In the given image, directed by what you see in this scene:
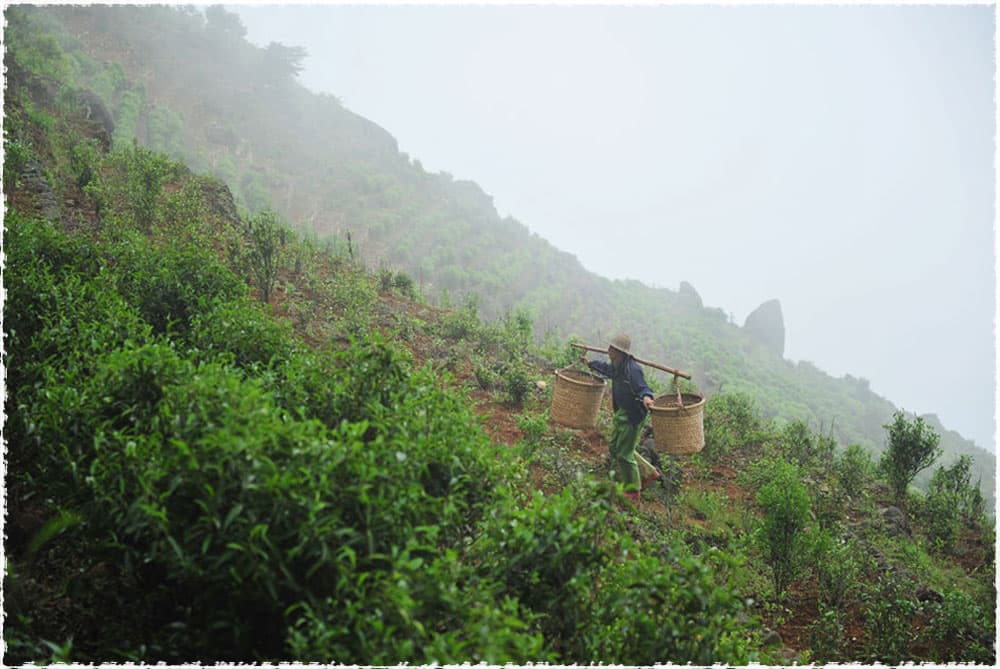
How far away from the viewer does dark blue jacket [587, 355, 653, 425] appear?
19.8ft

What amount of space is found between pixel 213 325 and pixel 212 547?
2306mm

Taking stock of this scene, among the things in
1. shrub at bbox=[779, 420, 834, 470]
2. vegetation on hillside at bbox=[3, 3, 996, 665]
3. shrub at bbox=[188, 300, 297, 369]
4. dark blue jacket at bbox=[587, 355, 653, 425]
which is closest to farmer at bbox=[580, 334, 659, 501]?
dark blue jacket at bbox=[587, 355, 653, 425]

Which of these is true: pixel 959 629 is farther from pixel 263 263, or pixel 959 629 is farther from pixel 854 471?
pixel 263 263

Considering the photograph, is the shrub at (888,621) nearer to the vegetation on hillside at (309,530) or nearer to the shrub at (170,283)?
the vegetation on hillside at (309,530)

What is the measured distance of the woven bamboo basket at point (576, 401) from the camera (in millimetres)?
6391

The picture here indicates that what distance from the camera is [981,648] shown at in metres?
4.35

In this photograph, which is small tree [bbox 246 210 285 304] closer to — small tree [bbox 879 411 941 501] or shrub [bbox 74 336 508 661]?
shrub [bbox 74 336 508 661]

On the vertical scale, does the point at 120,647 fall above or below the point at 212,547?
below

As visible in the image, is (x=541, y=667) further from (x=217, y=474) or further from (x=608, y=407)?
(x=608, y=407)

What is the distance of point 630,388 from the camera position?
612 centimetres

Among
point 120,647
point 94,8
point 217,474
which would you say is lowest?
point 120,647

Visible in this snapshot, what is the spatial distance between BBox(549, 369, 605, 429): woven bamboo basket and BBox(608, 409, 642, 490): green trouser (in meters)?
0.29

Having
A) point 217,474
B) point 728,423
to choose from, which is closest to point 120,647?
point 217,474

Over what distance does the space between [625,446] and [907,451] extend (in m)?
4.61
